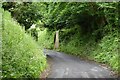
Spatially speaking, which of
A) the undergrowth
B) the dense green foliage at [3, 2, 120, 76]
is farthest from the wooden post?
the dense green foliage at [3, 2, 120, 76]

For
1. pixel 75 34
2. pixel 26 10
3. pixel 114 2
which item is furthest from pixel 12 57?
pixel 75 34

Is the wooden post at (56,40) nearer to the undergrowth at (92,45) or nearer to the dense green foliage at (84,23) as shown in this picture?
the undergrowth at (92,45)

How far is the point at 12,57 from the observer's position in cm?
972

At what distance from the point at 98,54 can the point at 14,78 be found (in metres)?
12.4

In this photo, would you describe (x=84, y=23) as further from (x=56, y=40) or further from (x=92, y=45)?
(x=56, y=40)

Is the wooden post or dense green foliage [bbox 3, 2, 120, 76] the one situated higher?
dense green foliage [bbox 3, 2, 120, 76]

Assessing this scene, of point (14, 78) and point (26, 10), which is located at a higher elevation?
point (26, 10)

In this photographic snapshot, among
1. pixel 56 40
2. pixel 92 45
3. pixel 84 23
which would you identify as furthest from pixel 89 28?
pixel 56 40

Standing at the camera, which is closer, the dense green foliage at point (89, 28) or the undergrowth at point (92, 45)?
the undergrowth at point (92, 45)

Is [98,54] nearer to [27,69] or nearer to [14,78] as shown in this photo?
[27,69]

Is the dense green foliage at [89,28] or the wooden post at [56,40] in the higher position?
the dense green foliage at [89,28]

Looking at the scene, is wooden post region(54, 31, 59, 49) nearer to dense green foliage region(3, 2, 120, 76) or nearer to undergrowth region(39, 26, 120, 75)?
undergrowth region(39, 26, 120, 75)

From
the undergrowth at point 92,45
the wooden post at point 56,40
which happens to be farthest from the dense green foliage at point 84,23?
the wooden post at point 56,40

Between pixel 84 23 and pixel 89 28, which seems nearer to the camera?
pixel 89 28
